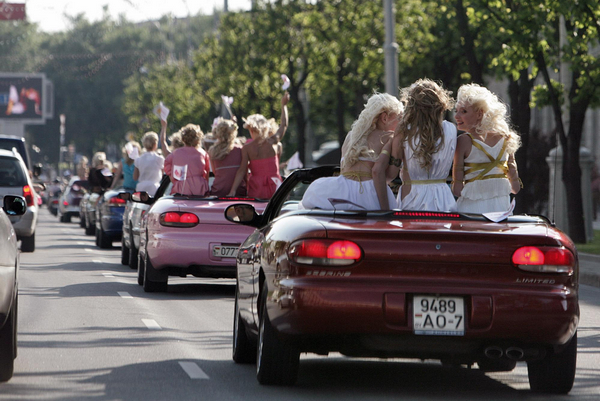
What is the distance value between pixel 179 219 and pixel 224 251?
559 millimetres

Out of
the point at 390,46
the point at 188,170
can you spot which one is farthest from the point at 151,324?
the point at 390,46

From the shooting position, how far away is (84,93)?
122 metres

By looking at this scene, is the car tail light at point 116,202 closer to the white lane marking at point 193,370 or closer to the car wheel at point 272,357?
the white lane marking at point 193,370

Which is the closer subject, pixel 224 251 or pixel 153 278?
pixel 224 251

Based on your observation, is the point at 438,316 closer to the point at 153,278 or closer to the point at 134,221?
the point at 153,278

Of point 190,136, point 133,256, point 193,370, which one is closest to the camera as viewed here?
point 193,370

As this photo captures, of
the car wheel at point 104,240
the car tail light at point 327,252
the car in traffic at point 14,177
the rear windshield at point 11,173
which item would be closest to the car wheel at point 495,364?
the car tail light at point 327,252

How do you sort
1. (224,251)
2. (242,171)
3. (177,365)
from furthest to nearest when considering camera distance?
1. (242,171)
2. (224,251)
3. (177,365)

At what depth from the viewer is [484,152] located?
26.8ft

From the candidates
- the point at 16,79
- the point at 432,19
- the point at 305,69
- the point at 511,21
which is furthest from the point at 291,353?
the point at 16,79

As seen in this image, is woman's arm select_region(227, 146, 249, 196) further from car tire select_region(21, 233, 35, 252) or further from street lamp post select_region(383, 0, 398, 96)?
street lamp post select_region(383, 0, 398, 96)

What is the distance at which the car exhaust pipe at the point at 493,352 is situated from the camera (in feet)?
20.6

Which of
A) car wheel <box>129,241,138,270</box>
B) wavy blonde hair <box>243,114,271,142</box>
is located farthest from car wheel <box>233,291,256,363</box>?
car wheel <box>129,241,138,270</box>

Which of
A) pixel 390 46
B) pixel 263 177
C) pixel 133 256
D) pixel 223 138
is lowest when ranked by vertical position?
pixel 133 256
